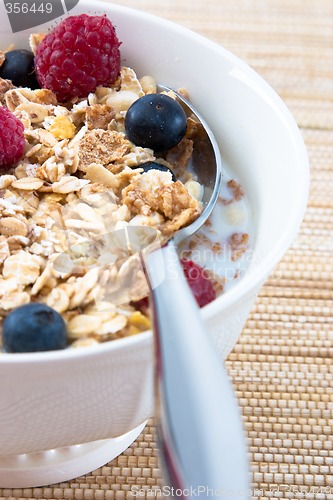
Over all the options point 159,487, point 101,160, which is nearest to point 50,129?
point 101,160

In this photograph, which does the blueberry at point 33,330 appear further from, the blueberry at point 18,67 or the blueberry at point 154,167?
the blueberry at point 18,67

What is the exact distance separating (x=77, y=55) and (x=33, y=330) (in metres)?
0.49

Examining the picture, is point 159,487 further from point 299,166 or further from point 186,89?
point 186,89

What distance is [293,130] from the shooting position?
919 mm

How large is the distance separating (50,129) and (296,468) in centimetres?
58

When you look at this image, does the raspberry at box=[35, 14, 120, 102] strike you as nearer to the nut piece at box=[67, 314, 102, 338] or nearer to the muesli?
the muesli

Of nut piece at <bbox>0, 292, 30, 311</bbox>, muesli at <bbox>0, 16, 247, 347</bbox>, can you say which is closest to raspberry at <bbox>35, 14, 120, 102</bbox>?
muesli at <bbox>0, 16, 247, 347</bbox>

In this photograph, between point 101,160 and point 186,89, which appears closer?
point 101,160

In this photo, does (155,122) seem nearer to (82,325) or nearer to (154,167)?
(154,167)

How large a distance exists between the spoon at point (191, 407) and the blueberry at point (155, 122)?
1.12 ft

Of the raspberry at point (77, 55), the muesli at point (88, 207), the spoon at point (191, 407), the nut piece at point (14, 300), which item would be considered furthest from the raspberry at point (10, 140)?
the spoon at point (191, 407)

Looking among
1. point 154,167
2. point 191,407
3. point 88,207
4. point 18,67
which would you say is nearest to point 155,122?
point 154,167

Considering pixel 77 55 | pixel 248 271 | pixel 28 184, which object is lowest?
pixel 248 271

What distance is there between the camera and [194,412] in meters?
0.58
